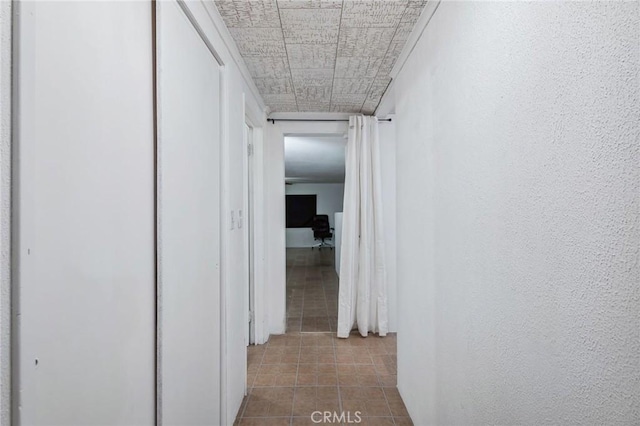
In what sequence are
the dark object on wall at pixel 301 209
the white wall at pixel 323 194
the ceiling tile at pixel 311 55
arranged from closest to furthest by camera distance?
the ceiling tile at pixel 311 55 → the dark object on wall at pixel 301 209 → the white wall at pixel 323 194

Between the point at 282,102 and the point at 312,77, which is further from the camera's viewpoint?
the point at 282,102

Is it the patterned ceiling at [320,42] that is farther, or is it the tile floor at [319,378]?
the tile floor at [319,378]

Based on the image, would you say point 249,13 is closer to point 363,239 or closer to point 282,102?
point 282,102

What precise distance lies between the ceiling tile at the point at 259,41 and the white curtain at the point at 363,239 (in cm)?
142

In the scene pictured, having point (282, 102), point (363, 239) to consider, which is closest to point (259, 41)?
point (282, 102)

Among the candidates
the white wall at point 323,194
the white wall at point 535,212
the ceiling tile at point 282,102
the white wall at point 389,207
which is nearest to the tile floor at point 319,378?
the white wall at point 389,207

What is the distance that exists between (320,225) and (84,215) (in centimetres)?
962

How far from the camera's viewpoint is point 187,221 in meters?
1.25

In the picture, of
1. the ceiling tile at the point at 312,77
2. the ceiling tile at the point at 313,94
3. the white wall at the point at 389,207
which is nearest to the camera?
the ceiling tile at the point at 312,77

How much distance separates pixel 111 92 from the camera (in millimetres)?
828

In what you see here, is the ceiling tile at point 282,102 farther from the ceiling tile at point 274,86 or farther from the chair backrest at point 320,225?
the chair backrest at point 320,225

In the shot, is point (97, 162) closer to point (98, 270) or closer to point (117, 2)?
point (98, 270)

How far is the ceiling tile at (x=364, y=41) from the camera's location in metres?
1.79

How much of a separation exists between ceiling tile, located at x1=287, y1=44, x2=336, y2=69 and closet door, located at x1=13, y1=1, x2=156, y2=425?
112 centimetres
